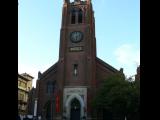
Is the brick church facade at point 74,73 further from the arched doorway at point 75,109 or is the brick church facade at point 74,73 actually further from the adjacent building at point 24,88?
the adjacent building at point 24,88

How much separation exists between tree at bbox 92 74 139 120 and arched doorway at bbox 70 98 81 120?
3.10 meters

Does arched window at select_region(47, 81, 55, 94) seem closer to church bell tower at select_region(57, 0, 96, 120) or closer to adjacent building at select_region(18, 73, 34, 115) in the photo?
church bell tower at select_region(57, 0, 96, 120)

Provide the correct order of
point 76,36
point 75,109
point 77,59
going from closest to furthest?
point 75,109
point 77,59
point 76,36

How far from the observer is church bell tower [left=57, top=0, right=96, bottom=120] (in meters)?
46.6

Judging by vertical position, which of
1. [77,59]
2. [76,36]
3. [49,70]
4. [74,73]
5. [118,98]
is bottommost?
[118,98]

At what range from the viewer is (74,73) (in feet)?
157

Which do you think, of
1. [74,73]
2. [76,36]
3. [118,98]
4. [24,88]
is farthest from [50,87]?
[24,88]

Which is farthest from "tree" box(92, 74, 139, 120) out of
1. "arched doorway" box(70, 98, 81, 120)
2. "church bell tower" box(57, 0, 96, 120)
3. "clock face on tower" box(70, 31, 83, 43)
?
"clock face on tower" box(70, 31, 83, 43)

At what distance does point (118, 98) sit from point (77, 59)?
1006cm

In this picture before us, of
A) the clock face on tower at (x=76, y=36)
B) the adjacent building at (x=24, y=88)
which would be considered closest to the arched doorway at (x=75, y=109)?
the clock face on tower at (x=76, y=36)

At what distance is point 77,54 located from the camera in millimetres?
48625

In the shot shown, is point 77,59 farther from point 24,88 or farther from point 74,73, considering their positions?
point 24,88
